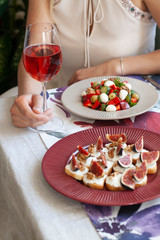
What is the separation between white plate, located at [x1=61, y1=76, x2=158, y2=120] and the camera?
44.7 inches

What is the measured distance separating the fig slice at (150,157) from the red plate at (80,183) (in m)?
0.03

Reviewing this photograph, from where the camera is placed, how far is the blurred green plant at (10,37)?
11.3ft

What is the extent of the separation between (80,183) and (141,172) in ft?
0.49

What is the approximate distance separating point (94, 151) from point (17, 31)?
3.60m

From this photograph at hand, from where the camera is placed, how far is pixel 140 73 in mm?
1522

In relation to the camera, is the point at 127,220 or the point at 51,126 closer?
the point at 127,220

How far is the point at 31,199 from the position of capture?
0.82m

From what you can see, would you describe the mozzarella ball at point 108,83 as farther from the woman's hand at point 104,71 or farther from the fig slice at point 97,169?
the fig slice at point 97,169

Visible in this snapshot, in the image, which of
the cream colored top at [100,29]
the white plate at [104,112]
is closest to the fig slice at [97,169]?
the white plate at [104,112]

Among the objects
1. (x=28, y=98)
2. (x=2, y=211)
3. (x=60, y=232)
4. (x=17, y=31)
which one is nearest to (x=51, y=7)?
(x=28, y=98)

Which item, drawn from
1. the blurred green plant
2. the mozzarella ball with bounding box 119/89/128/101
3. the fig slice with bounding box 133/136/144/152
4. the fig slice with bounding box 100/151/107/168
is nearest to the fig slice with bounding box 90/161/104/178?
the fig slice with bounding box 100/151/107/168

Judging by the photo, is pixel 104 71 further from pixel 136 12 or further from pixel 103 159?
pixel 103 159

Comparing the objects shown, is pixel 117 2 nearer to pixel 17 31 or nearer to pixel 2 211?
pixel 2 211

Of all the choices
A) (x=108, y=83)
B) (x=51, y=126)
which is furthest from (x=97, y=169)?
(x=108, y=83)
